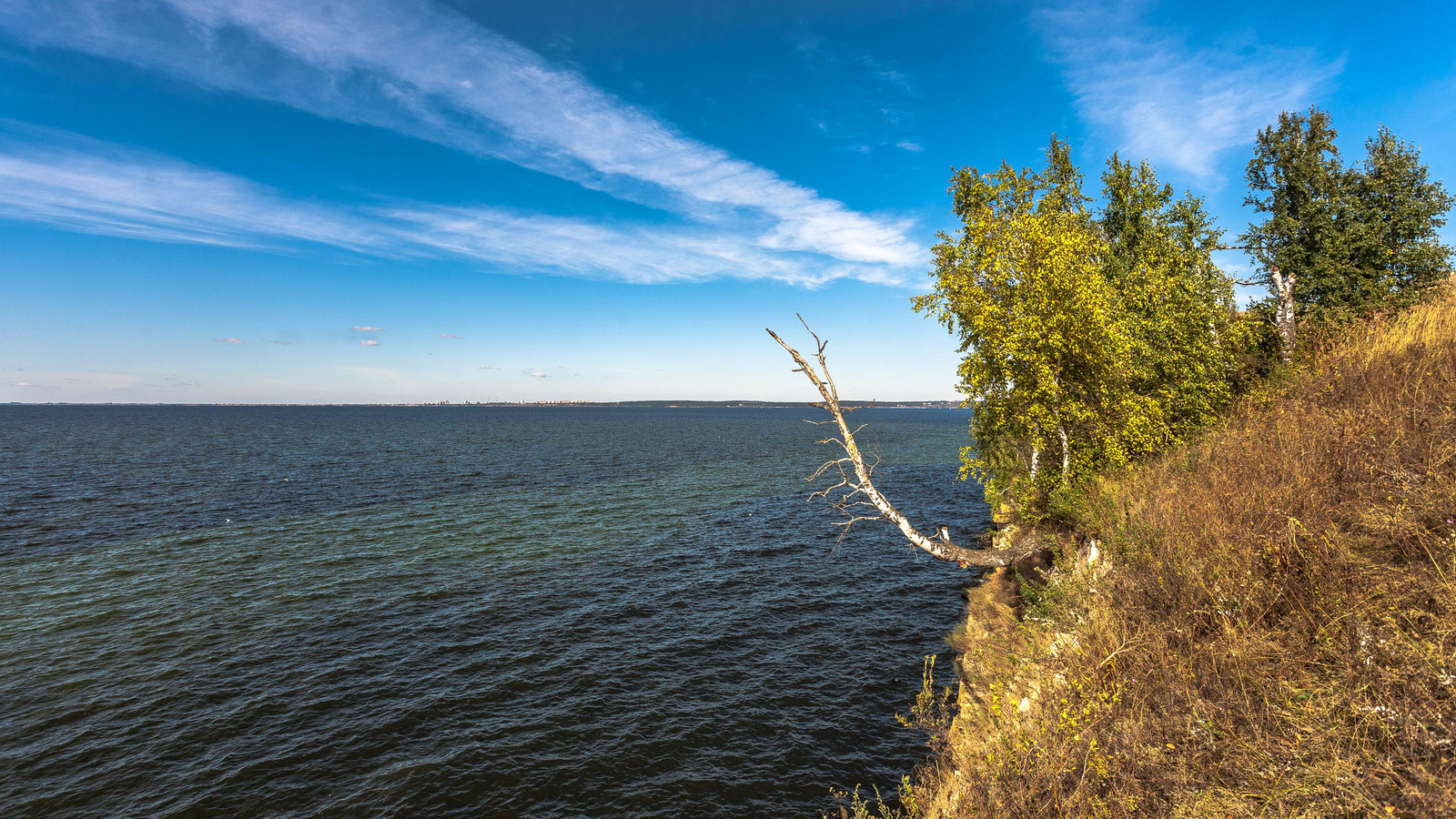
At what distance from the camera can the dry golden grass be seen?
586cm

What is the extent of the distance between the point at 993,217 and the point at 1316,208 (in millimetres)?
13611

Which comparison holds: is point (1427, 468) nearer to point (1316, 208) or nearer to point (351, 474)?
point (1316, 208)

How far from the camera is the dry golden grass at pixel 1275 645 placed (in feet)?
19.2

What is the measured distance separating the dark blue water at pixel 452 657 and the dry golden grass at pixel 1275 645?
6230 millimetres

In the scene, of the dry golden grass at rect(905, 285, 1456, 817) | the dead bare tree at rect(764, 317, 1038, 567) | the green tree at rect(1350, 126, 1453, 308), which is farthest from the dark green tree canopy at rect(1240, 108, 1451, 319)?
the dead bare tree at rect(764, 317, 1038, 567)

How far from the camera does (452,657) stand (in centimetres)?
1933

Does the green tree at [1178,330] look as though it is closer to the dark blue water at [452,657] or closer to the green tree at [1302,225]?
the green tree at [1302,225]

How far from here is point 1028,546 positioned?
20.6 metres

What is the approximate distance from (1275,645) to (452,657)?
2163 centimetres

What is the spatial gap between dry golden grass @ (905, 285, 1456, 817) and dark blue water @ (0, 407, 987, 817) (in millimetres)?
Result: 6230

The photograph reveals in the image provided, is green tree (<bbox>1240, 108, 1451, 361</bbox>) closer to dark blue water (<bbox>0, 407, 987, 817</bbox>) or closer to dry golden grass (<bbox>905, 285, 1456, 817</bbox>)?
dry golden grass (<bbox>905, 285, 1456, 817</bbox>)

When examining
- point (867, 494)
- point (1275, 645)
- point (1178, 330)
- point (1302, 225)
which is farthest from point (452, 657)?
point (1302, 225)

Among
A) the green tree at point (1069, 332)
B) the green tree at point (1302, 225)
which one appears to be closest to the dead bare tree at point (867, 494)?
the green tree at point (1069, 332)

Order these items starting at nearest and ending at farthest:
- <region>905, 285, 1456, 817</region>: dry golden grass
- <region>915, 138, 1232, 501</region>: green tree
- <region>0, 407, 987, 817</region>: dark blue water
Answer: <region>905, 285, 1456, 817</region>: dry golden grass < <region>0, 407, 987, 817</region>: dark blue water < <region>915, 138, 1232, 501</region>: green tree
